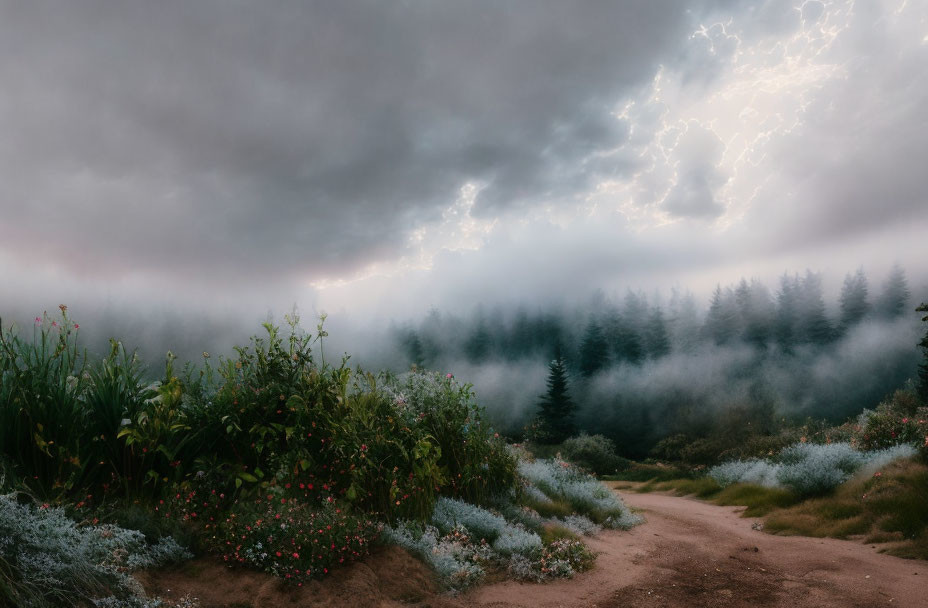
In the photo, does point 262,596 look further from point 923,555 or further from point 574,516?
point 923,555

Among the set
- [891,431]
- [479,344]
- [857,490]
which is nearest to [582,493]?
[857,490]

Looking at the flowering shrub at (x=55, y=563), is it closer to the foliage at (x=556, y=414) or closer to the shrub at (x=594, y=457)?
the shrub at (x=594, y=457)

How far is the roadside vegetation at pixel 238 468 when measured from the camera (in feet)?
16.3

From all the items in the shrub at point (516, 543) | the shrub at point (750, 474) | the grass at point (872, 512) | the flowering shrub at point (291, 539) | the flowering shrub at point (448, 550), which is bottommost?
the shrub at point (750, 474)

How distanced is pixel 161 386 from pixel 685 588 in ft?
19.9

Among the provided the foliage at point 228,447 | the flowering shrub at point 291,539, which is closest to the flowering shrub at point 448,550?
the foliage at point 228,447

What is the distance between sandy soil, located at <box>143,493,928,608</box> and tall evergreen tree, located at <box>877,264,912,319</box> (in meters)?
51.0

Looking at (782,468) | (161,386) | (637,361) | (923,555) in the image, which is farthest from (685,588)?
(637,361)

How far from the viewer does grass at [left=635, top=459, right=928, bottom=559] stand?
24.6ft

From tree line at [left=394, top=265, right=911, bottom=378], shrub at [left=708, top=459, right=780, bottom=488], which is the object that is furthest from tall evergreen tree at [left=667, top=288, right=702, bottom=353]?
shrub at [left=708, top=459, right=780, bottom=488]

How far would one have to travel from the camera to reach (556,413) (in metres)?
38.0

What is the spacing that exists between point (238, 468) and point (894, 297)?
5900cm

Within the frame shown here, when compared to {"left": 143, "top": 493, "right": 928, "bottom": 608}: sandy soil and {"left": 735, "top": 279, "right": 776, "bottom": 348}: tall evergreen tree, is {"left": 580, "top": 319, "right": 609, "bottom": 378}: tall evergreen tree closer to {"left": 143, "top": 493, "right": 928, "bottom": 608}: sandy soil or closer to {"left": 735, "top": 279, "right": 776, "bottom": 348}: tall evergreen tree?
{"left": 735, "top": 279, "right": 776, "bottom": 348}: tall evergreen tree

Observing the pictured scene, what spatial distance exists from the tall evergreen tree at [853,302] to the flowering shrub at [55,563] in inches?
2216
